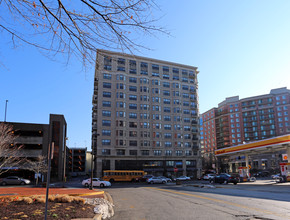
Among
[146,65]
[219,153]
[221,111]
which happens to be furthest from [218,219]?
[221,111]

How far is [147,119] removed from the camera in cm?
7275

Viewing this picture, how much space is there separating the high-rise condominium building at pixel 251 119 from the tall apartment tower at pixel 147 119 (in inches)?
1330

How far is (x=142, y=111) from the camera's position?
238ft

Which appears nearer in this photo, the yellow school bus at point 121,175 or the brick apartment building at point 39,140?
the yellow school bus at point 121,175

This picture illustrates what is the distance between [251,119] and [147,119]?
2645 inches

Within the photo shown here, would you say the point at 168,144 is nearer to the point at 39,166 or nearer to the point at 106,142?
the point at 106,142

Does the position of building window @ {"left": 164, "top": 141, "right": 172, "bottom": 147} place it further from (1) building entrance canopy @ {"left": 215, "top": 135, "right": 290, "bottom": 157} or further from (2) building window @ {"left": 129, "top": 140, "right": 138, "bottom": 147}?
(1) building entrance canopy @ {"left": 215, "top": 135, "right": 290, "bottom": 157}

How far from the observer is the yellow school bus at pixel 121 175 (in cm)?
5122

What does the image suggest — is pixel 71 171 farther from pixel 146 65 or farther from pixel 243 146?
pixel 243 146

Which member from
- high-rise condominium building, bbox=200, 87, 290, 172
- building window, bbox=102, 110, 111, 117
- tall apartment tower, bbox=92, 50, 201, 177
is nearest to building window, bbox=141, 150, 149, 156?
tall apartment tower, bbox=92, 50, 201, 177

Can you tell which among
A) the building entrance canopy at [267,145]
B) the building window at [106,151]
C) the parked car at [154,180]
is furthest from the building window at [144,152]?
the building entrance canopy at [267,145]

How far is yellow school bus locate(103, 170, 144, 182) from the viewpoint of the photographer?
51.2 metres

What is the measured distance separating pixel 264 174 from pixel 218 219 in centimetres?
7845

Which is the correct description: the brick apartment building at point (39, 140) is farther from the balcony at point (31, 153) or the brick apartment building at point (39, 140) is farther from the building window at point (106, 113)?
the building window at point (106, 113)
